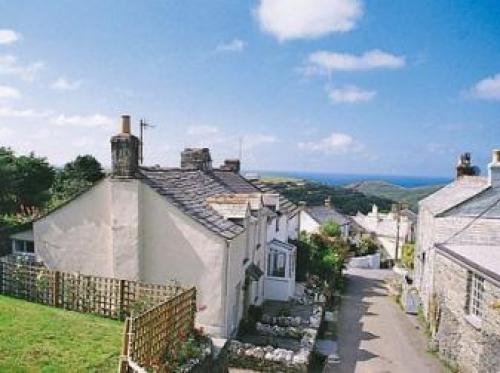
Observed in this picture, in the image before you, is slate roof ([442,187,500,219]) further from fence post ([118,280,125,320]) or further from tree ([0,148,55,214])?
tree ([0,148,55,214])

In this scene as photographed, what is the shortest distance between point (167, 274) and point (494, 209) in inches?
708

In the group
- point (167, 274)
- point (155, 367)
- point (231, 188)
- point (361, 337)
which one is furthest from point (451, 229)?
point (155, 367)

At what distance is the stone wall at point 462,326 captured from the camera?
17203mm

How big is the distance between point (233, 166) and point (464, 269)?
66.9ft

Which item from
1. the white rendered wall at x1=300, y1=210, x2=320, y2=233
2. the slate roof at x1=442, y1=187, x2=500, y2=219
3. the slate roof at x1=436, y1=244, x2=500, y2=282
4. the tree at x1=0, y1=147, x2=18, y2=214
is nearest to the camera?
the slate roof at x1=436, y1=244, x2=500, y2=282

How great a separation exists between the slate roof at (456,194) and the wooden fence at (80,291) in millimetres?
18007

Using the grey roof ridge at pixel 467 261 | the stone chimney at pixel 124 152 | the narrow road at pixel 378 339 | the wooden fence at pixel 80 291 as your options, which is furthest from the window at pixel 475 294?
the stone chimney at pixel 124 152

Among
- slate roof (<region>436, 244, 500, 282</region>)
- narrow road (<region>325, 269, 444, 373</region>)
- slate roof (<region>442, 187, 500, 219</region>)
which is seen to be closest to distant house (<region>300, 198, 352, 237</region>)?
narrow road (<region>325, 269, 444, 373</region>)

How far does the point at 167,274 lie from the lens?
20453 mm

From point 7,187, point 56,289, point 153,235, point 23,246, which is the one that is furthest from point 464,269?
point 7,187

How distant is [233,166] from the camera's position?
3762 cm

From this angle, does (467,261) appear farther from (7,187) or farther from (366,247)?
(366,247)

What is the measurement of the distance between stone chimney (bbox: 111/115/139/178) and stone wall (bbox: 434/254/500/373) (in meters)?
14.8

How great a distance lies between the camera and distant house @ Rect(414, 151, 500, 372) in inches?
709
